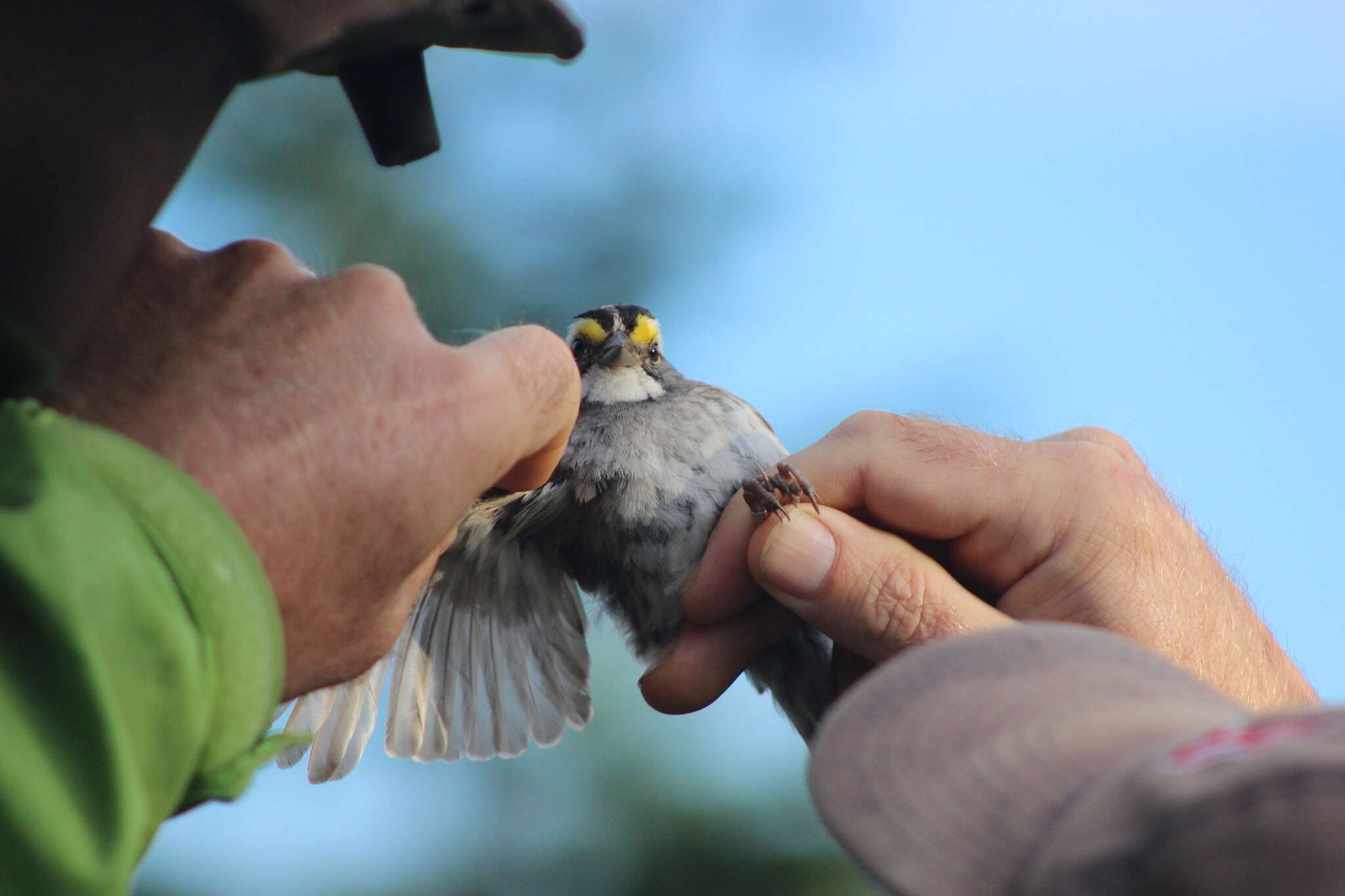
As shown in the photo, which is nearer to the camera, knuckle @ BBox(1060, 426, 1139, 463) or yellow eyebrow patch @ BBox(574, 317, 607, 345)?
knuckle @ BBox(1060, 426, 1139, 463)

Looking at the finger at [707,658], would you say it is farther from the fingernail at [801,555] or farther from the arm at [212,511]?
the arm at [212,511]

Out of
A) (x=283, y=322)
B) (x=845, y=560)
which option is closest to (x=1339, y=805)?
(x=283, y=322)

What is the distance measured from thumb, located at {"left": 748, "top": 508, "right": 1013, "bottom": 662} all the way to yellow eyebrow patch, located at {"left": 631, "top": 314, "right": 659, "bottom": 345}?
116 cm

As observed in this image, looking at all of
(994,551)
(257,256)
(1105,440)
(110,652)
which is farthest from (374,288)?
(1105,440)

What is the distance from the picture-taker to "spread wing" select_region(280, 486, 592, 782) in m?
2.57

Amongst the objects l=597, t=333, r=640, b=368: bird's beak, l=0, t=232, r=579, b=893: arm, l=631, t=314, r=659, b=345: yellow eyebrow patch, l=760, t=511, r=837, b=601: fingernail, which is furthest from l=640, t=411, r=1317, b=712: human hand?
l=631, t=314, r=659, b=345: yellow eyebrow patch

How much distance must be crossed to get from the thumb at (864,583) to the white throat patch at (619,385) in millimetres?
847

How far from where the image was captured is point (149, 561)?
0.76 m

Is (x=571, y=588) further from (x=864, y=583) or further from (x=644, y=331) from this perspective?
(x=864, y=583)

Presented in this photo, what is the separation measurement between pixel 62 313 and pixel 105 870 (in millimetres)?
408

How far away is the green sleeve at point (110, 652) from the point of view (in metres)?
0.66

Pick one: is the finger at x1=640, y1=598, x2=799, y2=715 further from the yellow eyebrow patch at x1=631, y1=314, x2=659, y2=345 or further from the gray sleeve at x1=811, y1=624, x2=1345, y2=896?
the gray sleeve at x1=811, y1=624, x2=1345, y2=896

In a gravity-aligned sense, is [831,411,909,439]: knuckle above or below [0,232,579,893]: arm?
below

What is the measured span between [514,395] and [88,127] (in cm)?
63
